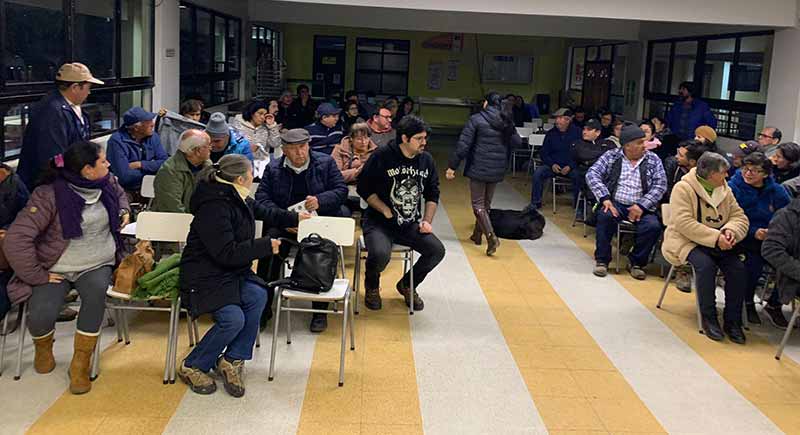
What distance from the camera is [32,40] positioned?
544 centimetres

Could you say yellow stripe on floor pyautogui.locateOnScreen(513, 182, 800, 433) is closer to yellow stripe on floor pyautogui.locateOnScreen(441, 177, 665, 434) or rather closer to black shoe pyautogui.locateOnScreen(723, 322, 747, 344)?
black shoe pyautogui.locateOnScreen(723, 322, 747, 344)

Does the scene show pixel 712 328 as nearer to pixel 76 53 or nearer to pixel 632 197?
pixel 632 197

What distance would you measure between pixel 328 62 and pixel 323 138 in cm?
1198

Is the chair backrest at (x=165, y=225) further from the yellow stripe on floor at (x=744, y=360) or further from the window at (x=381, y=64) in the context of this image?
the window at (x=381, y=64)

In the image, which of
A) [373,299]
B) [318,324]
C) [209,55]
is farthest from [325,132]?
[209,55]

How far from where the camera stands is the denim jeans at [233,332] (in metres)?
3.73

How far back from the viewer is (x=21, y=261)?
367 centimetres

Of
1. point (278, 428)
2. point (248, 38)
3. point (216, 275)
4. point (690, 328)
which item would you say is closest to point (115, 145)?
point (216, 275)

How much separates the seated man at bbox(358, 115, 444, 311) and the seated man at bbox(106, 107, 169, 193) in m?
1.76

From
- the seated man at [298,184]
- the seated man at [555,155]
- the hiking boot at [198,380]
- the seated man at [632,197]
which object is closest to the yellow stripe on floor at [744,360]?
the seated man at [632,197]

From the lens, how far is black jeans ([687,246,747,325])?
4996mm

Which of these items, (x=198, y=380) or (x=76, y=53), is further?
(x=76, y=53)

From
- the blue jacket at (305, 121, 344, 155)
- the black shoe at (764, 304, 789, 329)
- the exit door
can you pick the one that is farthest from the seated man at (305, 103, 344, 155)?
the exit door

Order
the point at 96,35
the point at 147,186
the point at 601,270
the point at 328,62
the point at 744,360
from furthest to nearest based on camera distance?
1. the point at 328,62
2. the point at 96,35
3. the point at 601,270
4. the point at 147,186
5. the point at 744,360
